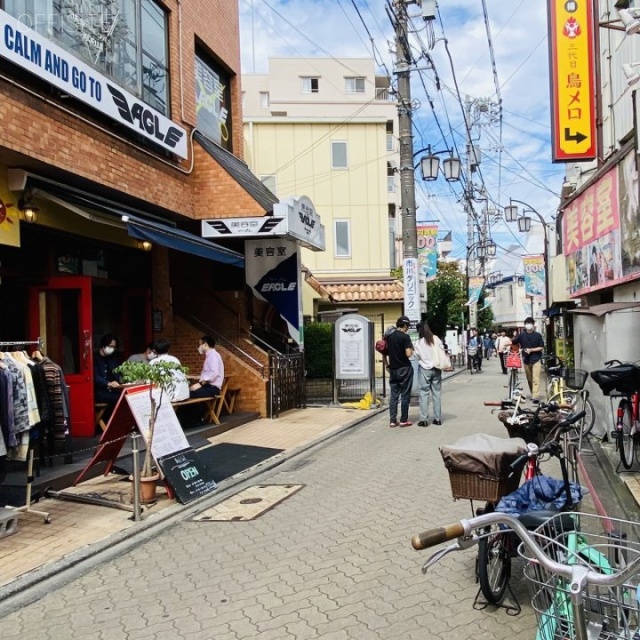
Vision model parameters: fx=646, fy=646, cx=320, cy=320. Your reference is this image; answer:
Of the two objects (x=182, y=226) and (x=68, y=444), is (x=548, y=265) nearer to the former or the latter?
(x=182, y=226)

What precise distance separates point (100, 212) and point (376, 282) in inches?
731

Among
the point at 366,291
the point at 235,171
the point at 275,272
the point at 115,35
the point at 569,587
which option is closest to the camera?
the point at 569,587

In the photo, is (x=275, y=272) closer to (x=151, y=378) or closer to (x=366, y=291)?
(x=151, y=378)

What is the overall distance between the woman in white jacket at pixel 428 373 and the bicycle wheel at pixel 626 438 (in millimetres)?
3908

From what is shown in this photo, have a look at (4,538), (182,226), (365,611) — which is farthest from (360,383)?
(365,611)

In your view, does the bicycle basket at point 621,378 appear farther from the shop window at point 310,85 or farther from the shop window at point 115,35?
the shop window at point 310,85

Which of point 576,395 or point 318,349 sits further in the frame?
point 318,349

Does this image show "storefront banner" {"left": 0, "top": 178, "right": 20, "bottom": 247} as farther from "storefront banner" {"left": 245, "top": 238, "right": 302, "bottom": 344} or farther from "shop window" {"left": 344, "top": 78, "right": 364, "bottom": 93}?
"shop window" {"left": 344, "top": 78, "right": 364, "bottom": 93}

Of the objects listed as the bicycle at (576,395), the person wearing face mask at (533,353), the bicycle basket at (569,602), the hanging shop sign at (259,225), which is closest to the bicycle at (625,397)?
the bicycle at (576,395)

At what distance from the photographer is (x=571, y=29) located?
11695 mm

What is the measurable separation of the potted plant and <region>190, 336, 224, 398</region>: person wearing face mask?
154 inches

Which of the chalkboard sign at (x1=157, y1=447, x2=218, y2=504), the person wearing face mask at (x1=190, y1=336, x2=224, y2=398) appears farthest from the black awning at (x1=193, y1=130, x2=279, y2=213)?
the chalkboard sign at (x1=157, y1=447, x2=218, y2=504)

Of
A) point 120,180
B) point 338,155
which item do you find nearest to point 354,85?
point 338,155

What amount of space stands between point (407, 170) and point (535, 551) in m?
14.3
